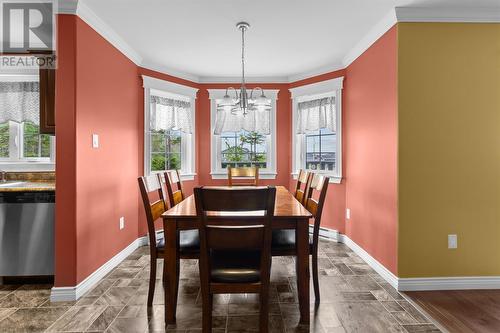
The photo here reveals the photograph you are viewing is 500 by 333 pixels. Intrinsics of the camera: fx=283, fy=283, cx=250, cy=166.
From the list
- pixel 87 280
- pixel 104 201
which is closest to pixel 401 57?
pixel 104 201

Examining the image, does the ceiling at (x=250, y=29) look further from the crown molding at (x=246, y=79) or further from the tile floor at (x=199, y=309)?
the tile floor at (x=199, y=309)

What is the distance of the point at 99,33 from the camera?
9.16 ft

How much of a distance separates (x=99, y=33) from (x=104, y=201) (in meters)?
1.68

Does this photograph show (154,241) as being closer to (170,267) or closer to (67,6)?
(170,267)

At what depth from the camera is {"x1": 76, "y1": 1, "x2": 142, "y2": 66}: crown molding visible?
2.47 meters

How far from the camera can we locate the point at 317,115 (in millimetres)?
4242

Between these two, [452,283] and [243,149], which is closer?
[452,283]

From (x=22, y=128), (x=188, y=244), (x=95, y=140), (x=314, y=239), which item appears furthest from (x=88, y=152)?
(x=314, y=239)

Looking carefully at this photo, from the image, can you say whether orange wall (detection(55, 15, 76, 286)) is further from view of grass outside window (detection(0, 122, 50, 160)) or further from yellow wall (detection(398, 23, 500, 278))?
yellow wall (detection(398, 23, 500, 278))

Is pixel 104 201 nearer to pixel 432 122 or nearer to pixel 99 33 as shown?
pixel 99 33

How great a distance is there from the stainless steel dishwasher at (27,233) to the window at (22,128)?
2.78 ft

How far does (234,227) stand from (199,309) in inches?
40.4

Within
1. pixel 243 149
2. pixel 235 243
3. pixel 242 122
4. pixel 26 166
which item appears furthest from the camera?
pixel 243 149

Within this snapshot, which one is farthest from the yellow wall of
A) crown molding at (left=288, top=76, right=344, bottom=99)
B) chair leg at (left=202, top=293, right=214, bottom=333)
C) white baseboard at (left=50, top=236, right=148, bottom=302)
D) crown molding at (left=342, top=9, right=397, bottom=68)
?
white baseboard at (left=50, top=236, right=148, bottom=302)
